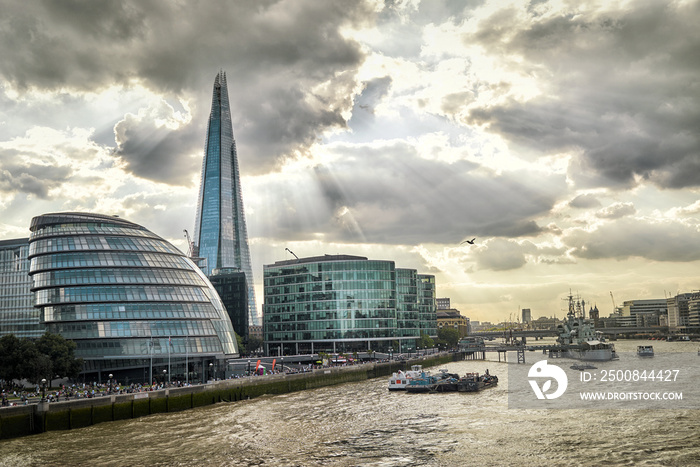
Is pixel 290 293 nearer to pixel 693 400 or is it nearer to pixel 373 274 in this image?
pixel 373 274

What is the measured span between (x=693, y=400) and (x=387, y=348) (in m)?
107

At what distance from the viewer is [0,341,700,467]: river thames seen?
43.5 metres

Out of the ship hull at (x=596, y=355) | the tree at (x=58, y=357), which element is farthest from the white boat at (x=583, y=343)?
the tree at (x=58, y=357)

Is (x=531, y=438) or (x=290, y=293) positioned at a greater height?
(x=290, y=293)

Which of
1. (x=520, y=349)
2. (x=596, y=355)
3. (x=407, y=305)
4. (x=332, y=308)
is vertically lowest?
(x=596, y=355)

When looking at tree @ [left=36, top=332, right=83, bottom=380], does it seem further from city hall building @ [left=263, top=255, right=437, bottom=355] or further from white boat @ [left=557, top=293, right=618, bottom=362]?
white boat @ [left=557, top=293, right=618, bottom=362]

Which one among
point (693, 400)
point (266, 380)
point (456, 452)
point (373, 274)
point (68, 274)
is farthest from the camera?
point (373, 274)

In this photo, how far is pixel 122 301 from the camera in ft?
302

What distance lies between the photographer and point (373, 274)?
6658 inches

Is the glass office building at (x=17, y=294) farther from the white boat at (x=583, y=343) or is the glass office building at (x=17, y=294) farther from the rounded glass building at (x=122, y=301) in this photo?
the white boat at (x=583, y=343)

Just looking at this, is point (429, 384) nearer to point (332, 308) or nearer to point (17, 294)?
point (17, 294)

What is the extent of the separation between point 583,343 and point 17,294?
417 ft

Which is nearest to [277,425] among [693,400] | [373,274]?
[693,400]

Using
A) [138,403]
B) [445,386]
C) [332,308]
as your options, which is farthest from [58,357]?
[332,308]
